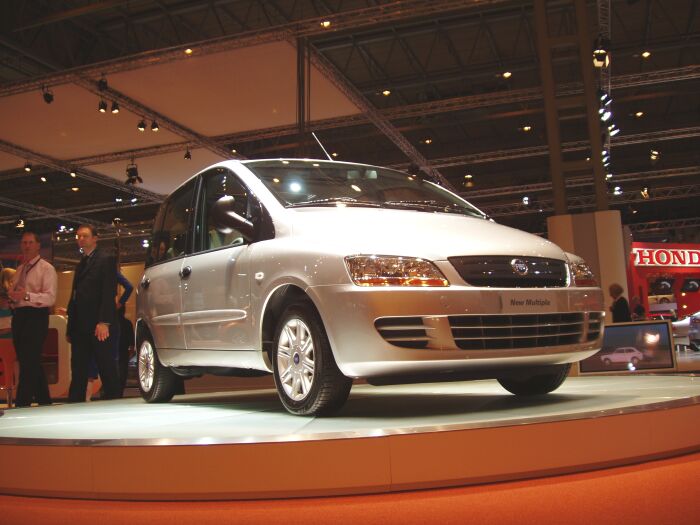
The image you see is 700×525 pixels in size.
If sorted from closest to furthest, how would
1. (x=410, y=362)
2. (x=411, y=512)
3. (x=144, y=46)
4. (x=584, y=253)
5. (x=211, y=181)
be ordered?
(x=411, y=512) < (x=410, y=362) < (x=211, y=181) < (x=584, y=253) < (x=144, y=46)

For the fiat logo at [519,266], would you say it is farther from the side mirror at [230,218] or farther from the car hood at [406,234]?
the side mirror at [230,218]

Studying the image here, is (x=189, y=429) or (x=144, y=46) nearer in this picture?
(x=189, y=429)

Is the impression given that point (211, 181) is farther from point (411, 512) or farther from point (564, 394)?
point (411, 512)

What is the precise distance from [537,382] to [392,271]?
143 cm

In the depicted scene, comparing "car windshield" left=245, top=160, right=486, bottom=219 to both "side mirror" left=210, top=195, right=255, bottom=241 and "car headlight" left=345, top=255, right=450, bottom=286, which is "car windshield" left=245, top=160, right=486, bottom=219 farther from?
"car headlight" left=345, top=255, right=450, bottom=286

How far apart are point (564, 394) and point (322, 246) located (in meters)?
1.66

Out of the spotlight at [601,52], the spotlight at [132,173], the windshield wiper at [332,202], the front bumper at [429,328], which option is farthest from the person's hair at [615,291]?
the spotlight at [132,173]

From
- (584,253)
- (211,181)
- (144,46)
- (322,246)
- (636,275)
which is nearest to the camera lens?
(322,246)

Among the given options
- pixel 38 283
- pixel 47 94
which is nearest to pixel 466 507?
pixel 38 283

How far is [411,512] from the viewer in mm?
2320

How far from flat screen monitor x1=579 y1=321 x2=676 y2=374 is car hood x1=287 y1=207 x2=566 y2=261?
296 cm

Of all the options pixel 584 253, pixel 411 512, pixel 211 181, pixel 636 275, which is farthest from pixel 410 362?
pixel 636 275

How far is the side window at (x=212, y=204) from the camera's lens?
13.8 feet

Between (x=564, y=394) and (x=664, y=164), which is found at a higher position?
(x=664, y=164)
